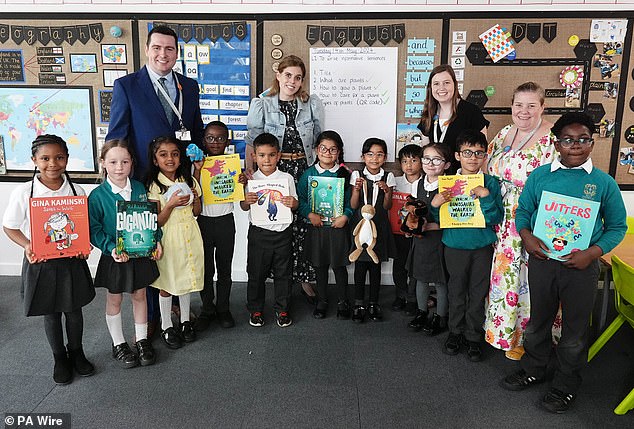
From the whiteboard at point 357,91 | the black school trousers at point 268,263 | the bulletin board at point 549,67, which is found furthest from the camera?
the whiteboard at point 357,91

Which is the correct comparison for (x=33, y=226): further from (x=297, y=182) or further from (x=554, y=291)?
(x=554, y=291)

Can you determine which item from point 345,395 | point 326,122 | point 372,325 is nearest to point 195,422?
point 345,395

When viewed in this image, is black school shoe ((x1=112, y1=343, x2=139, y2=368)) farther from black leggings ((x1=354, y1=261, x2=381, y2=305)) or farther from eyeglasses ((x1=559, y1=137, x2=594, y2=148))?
eyeglasses ((x1=559, y1=137, x2=594, y2=148))

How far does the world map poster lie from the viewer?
13.2 feet

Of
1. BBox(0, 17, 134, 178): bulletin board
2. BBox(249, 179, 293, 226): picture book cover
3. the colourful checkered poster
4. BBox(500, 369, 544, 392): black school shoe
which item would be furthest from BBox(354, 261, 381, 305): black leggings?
BBox(0, 17, 134, 178): bulletin board

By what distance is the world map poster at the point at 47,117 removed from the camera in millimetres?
4023

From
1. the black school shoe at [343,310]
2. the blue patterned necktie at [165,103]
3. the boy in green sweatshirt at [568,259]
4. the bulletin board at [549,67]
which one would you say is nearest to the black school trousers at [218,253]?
the blue patterned necktie at [165,103]

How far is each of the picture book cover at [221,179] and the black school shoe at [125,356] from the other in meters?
0.99

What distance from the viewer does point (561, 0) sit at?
146 inches

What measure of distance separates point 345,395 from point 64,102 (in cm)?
333

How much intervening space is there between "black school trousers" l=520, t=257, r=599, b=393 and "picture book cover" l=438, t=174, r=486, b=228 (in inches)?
16.3

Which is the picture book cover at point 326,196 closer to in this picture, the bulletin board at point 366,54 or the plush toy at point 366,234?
the plush toy at point 366,234

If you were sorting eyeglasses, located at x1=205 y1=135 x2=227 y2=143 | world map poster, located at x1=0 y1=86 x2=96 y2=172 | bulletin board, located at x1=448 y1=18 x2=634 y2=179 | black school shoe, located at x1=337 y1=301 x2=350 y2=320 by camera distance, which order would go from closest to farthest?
eyeglasses, located at x1=205 y1=135 x2=227 y2=143 → black school shoe, located at x1=337 y1=301 x2=350 y2=320 → bulletin board, located at x1=448 y1=18 x2=634 y2=179 → world map poster, located at x1=0 y1=86 x2=96 y2=172

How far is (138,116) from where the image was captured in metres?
2.88
